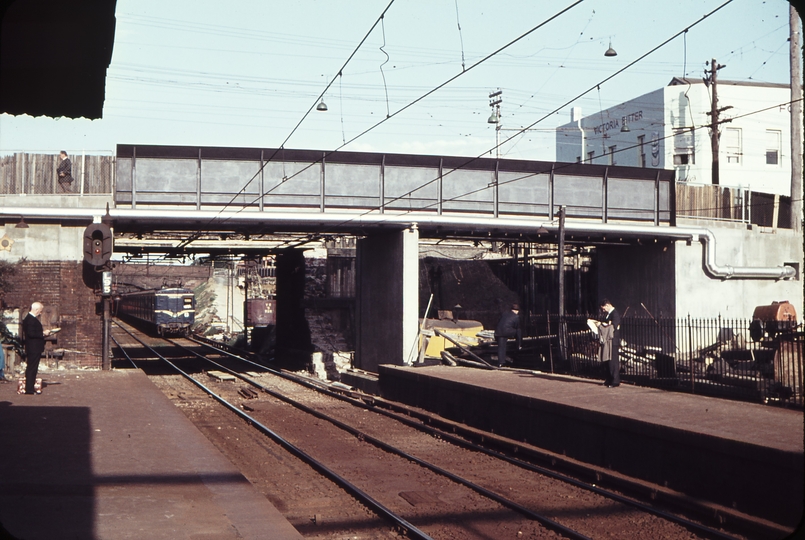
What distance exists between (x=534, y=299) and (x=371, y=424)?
1960cm

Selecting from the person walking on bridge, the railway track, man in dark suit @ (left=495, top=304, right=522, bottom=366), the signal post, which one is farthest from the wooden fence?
the person walking on bridge

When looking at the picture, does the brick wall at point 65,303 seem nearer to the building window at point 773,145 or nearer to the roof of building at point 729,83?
the roof of building at point 729,83

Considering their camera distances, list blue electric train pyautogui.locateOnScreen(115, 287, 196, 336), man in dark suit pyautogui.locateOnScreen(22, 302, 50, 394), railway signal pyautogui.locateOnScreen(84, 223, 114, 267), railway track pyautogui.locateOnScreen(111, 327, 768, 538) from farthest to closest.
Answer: blue electric train pyautogui.locateOnScreen(115, 287, 196, 336) < railway signal pyautogui.locateOnScreen(84, 223, 114, 267) < man in dark suit pyautogui.locateOnScreen(22, 302, 50, 394) < railway track pyautogui.locateOnScreen(111, 327, 768, 538)

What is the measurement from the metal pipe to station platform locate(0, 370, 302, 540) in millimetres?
9310

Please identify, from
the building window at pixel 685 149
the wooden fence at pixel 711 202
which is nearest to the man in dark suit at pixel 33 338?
the wooden fence at pixel 711 202

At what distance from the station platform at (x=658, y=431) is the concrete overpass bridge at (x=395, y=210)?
7.41 m

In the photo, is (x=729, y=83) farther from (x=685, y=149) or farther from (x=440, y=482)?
(x=440, y=482)

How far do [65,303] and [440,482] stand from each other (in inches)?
626

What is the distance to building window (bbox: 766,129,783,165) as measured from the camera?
179 ft

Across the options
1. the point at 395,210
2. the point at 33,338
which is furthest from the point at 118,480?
the point at 395,210

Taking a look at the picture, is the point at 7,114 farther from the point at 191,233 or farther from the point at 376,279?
the point at 191,233

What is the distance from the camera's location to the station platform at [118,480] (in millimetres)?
7184

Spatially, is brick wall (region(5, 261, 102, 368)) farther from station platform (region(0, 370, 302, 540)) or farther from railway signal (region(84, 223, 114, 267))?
station platform (region(0, 370, 302, 540))

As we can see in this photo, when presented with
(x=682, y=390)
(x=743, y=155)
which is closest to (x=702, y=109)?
(x=743, y=155)
